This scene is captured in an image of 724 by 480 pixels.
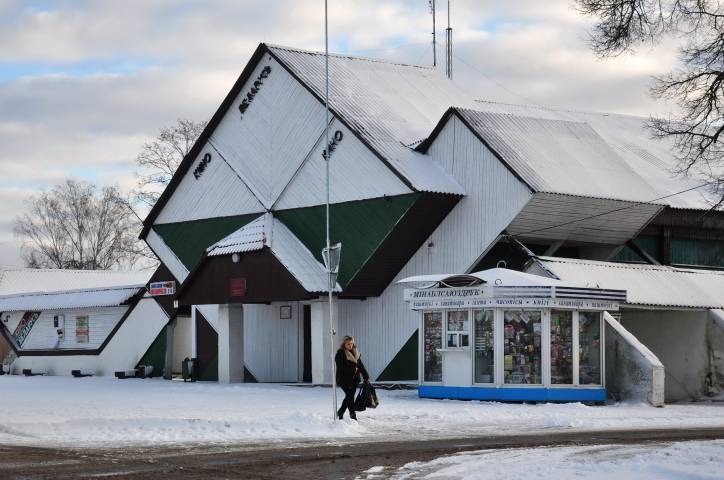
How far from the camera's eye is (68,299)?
53031 millimetres

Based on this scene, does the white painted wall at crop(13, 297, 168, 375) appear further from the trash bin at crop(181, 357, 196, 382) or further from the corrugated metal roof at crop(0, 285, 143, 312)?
the trash bin at crop(181, 357, 196, 382)

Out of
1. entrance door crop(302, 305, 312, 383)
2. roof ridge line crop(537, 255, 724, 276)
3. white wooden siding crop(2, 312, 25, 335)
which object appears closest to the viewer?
roof ridge line crop(537, 255, 724, 276)

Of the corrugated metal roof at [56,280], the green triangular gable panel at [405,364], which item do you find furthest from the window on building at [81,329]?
the green triangular gable panel at [405,364]

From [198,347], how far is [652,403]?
61.5 ft

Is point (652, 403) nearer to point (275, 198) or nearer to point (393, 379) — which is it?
point (393, 379)

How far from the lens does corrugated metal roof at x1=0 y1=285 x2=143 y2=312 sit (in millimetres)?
49938

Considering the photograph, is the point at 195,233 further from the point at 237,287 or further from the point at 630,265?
the point at 630,265

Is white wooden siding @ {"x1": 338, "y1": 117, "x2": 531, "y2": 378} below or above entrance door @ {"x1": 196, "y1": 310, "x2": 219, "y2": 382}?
above

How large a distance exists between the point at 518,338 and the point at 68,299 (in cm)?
2731

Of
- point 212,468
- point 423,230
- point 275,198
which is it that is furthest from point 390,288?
point 212,468

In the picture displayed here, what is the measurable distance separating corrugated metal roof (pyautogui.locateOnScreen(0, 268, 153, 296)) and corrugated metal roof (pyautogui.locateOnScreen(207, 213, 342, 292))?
27.3m

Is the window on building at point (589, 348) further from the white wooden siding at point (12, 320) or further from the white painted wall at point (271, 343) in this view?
the white wooden siding at point (12, 320)

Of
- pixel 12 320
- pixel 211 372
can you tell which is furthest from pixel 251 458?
pixel 12 320

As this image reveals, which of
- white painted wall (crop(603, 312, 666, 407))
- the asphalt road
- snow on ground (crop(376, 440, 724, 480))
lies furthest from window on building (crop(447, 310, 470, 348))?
snow on ground (crop(376, 440, 724, 480))
